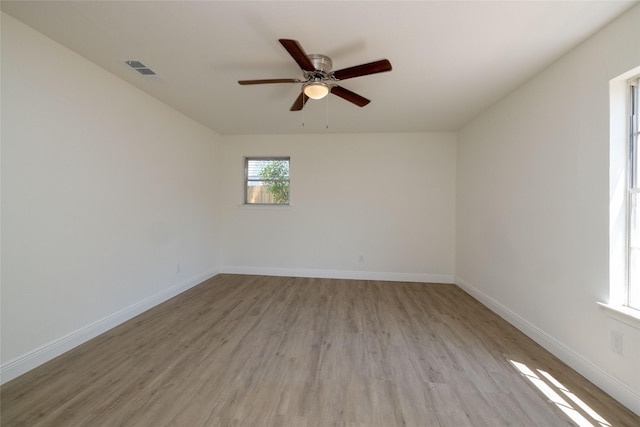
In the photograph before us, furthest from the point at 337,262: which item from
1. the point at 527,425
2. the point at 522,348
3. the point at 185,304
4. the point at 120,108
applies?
the point at 120,108

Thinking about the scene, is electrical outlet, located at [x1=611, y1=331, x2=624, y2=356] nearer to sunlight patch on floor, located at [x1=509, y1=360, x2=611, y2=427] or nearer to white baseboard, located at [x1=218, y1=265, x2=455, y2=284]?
sunlight patch on floor, located at [x1=509, y1=360, x2=611, y2=427]

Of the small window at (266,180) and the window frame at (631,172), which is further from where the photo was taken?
the small window at (266,180)

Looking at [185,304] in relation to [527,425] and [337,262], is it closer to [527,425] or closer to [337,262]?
[337,262]

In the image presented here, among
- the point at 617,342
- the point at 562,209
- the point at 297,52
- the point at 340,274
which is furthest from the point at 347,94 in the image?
the point at 340,274

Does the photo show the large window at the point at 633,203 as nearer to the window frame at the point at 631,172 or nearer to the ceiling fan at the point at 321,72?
the window frame at the point at 631,172

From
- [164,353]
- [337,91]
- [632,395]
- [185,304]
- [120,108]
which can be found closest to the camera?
[632,395]

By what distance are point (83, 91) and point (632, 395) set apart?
4560 millimetres

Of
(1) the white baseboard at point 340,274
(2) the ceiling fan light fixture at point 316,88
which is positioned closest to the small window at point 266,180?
(1) the white baseboard at point 340,274

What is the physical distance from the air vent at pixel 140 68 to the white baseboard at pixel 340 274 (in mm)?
3168

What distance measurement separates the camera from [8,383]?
1.69 m

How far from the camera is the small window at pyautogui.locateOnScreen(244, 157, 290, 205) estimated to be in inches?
180

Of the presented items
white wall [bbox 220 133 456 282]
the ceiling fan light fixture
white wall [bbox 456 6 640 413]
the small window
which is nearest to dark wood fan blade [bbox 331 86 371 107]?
the ceiling fan light fixture

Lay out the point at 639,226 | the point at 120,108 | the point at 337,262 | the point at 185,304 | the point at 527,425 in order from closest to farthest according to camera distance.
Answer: the point at 527,425 → the point at 639,226 → the point at 120,108 → the point at 185,304 → the point at 337,262

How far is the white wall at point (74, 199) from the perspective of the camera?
5.69 ft
